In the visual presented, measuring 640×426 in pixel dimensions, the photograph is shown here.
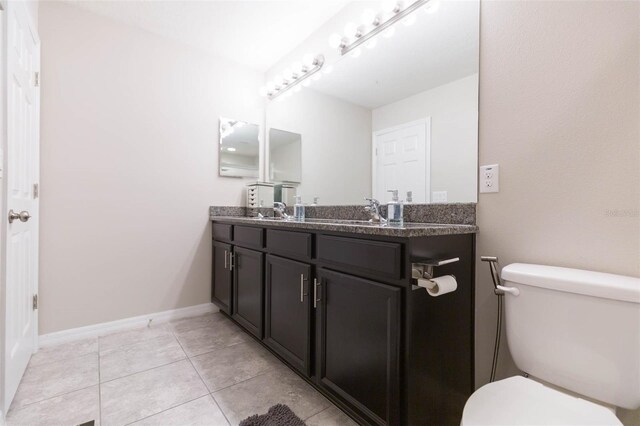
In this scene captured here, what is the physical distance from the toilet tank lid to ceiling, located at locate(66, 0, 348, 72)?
1.99 metres

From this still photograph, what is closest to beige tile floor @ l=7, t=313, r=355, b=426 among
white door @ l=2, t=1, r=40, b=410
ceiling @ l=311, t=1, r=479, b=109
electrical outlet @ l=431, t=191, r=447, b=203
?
white door @ l=2, t=1, r=40, b=410

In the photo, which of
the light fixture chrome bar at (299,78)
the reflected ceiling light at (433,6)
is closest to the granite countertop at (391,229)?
the reflected ceiling light at (433,6)

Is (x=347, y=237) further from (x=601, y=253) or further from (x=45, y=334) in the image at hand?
(x=45, y=334)

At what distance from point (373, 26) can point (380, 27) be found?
0.06 metres

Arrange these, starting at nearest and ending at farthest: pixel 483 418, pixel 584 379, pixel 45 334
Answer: pixel 483 418 < pixel 584 379 < pixel 45 334

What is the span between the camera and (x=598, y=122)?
3.28 ft

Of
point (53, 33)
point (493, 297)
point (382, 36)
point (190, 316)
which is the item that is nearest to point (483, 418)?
point (493, 297)

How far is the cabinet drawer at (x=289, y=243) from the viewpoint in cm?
142

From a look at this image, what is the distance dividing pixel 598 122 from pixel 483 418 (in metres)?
1.02

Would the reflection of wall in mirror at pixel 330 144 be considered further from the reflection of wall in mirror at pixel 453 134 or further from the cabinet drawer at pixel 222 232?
the cabinet drawer at pixel 222 232

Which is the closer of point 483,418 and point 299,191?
point 483,418

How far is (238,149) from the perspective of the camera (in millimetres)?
2729

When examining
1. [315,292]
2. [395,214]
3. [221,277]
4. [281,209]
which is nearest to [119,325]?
[221,277]

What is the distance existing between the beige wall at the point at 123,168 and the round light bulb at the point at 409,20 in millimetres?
1673
